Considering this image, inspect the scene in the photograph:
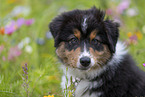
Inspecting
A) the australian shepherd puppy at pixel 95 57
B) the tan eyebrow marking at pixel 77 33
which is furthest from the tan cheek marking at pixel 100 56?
the tan eyebrow marking at pixel 77 33

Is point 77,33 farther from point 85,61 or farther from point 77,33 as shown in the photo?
point 85,61

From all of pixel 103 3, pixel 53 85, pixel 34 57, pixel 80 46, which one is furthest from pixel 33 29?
pixel 80 46

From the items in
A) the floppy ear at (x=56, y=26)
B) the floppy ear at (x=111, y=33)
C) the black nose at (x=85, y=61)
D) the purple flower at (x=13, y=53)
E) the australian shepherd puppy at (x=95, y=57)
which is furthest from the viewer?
the purple flower at (x=13, y=53)

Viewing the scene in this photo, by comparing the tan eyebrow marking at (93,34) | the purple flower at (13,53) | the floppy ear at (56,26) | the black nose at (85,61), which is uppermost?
the floppy ear at (56,26)

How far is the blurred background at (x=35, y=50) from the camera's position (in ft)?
12.4

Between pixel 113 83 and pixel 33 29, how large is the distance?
387 centimetres

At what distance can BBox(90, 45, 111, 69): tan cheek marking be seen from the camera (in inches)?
147

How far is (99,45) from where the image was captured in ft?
12.7

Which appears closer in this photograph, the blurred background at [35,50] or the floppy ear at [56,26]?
the blurred background at [35,50]

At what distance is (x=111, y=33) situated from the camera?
3834 mm

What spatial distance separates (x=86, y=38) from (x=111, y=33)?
0.41 meters

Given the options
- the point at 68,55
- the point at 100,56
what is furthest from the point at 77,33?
the point at 100,56

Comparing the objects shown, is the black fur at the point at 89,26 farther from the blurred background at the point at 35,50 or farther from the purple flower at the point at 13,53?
the purple flower at the point at 13,53

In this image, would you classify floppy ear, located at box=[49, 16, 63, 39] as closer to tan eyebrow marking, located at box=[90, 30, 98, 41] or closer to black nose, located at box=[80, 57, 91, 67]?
tan eyebrow marking, located at box=[90, 30, 98, 41]
